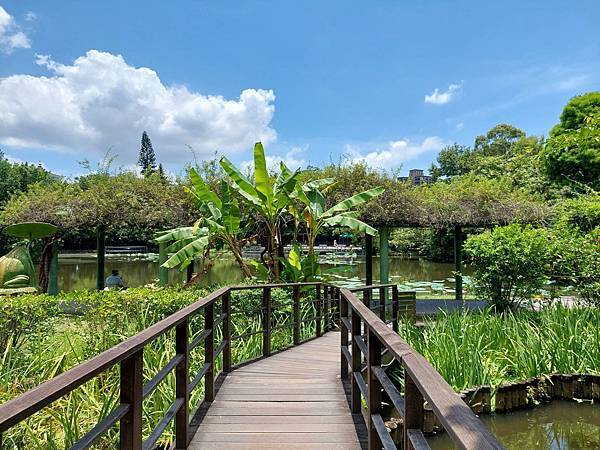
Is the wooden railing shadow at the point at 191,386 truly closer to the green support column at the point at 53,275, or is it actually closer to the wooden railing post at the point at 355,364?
the wooden railing post at the point at 355,364

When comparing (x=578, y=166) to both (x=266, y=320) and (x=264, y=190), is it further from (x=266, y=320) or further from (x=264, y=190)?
(x=266, y=320)

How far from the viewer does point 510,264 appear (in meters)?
8.52

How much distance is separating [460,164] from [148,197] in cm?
3453

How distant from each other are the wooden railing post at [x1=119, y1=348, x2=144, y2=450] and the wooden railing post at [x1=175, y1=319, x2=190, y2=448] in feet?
2.98

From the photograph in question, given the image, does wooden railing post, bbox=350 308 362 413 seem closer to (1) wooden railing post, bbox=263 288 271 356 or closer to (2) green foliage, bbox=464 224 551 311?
(1) wooden railing post, bbox=263 288 271 356

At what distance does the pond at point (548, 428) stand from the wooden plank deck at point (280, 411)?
5.15 ft

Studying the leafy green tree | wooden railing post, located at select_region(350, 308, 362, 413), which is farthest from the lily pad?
the leafy green tree

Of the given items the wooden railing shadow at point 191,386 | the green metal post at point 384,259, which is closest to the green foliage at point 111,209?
the green metal post at point 384,259

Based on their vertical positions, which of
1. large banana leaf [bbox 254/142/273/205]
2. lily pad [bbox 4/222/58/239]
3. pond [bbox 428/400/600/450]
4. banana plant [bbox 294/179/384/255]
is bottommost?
pond [bbox 428/400/600/450]

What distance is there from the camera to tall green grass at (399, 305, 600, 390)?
5.56 metres

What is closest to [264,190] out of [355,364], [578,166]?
[355,364]

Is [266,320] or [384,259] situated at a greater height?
[384,259]

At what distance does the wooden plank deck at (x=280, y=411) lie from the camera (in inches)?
124

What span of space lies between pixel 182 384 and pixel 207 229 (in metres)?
6.71
